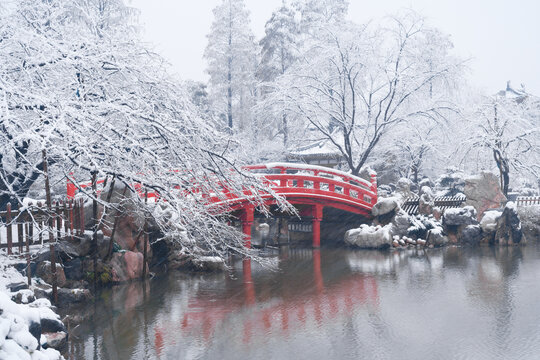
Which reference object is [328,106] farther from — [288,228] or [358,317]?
[358,317]

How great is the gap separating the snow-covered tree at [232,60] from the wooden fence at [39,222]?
2289 centimetres

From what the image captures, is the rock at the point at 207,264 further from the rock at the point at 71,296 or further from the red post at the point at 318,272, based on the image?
the rock at the point at 71,296

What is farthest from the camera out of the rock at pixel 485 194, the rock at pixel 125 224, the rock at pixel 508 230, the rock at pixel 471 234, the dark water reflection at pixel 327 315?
the rock at pixel 485 194

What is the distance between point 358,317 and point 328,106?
14.9 m

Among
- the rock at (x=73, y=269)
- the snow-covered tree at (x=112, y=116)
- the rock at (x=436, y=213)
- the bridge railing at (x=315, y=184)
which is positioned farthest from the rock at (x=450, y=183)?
the rock at (x=73, y=269)

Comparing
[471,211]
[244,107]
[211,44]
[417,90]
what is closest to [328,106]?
[417,90]

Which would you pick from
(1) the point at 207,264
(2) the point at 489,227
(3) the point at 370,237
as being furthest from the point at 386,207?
(1) the point at 207,264

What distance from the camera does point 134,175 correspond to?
8297 millimetres

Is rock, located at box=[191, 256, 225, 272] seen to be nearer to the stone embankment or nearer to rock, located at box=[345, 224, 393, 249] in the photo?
rock, located at box=[345, 224, 393, 249]

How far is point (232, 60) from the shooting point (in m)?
33.8

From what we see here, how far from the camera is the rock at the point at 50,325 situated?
25.1ft

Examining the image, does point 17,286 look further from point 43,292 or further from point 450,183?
point 450,183

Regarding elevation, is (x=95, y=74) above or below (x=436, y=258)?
above

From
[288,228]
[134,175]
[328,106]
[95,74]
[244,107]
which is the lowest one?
[288,228]
